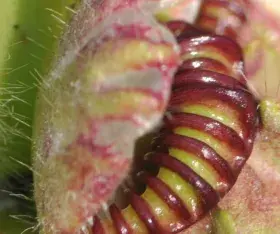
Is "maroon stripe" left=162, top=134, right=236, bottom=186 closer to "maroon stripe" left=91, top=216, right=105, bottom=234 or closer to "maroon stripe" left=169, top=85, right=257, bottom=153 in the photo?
"maroon stripe" left=169, top=85, right=257, bottom=153

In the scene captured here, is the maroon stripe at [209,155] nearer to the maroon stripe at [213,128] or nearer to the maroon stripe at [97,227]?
the maroon stripe at [213,128]

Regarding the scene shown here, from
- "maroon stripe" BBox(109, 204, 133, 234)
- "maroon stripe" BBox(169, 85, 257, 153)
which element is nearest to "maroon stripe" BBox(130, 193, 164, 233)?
"maroon stripe" BBox(109, 204, 133, 234)

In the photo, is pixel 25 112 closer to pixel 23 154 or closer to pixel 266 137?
pixel 23 154

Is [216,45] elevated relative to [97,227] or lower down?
elevated

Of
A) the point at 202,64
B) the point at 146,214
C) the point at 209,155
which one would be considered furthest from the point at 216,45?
the point at 146,214

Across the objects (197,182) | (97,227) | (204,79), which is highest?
(204,79)

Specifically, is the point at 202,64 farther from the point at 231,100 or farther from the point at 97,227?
the point at 97,227

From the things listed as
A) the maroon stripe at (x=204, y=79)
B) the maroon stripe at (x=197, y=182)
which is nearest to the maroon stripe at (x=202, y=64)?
the maroon stripe at (x=204, y=79)
